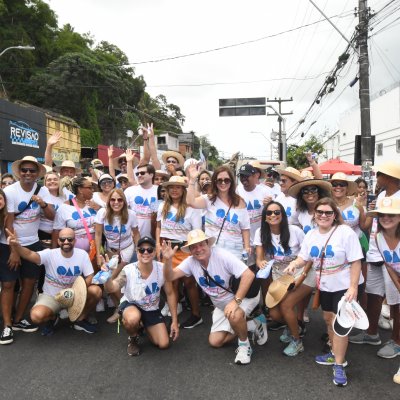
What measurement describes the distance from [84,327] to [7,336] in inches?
33.3

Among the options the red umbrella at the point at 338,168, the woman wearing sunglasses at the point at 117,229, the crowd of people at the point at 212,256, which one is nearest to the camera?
the crowd of people at the point at 212,256

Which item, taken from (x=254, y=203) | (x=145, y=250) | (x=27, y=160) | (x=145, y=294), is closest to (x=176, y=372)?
(x=145, y=294)

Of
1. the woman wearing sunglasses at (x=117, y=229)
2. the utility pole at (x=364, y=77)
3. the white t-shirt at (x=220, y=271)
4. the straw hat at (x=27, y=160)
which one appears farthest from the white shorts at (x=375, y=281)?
the utility pole at (x=364, y=77)

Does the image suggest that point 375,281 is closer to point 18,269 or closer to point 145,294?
point 145,294

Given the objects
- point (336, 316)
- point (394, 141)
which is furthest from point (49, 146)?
point (394, 141)

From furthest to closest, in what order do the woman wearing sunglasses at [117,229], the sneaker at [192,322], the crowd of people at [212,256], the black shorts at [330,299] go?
the woman wearing sunglasses at [117,229], the sneaker at [192,322], the crowd of people at [212,256], the black shorts at [330,299]

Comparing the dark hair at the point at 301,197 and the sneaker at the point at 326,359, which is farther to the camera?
the dark hair at the point at 301,197

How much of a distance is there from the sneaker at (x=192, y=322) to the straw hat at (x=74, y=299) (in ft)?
4.24

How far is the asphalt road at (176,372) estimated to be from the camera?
131 inches

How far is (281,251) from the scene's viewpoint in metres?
4.29

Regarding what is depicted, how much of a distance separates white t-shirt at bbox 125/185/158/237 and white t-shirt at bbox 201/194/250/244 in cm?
111

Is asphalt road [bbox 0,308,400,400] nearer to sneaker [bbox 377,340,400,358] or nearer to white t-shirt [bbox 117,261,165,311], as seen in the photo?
sneaker [bbox 377,340,400,358]

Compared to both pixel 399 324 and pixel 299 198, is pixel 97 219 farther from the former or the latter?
pixel 399 324

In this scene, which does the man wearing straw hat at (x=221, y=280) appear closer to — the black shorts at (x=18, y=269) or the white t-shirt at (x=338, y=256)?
the white t-shirt at (x=338, y=256)
